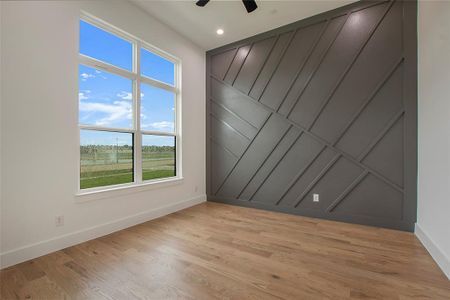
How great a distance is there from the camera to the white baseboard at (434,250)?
1.77m

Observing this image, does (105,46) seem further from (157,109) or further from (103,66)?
(157,109)

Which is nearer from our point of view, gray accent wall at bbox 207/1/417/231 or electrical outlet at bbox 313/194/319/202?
gray accent wall at bbox 207/1/417/231

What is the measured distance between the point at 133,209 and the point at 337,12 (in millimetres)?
4398

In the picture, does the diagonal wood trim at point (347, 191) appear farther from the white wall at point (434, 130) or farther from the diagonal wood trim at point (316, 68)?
the diagonal wood trim at point (316, 68)

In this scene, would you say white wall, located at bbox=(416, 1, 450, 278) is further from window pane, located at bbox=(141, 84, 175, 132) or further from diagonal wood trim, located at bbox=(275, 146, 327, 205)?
window pane, located at bbox=(141, 84, 175, 132)

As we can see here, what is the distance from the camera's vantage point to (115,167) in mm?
2951

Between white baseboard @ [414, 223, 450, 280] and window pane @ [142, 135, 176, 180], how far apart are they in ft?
12.0

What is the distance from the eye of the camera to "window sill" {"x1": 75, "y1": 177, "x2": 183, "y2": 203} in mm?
2461

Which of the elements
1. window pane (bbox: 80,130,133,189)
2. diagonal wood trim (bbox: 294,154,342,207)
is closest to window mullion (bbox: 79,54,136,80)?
window pane (bbox: 80,130,133,189)

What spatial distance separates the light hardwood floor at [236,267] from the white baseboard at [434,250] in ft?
0.19

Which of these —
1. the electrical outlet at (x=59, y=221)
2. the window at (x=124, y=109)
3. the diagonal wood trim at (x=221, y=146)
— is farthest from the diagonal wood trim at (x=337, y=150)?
the electrical outlet at (x=59, y=221)

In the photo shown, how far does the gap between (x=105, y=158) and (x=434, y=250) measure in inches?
158

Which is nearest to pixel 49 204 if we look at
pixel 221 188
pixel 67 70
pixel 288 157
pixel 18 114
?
pixel 18 114

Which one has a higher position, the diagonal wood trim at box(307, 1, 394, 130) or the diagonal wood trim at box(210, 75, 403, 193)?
the diagonal wood trim at box(307, 1, 394, 130)
